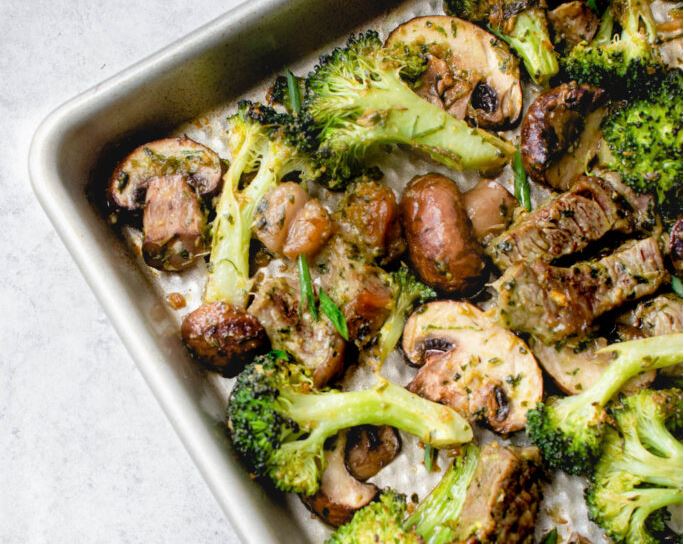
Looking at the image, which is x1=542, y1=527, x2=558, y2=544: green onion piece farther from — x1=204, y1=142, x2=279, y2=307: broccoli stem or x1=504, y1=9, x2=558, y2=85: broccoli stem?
x1=504, y1=9, x2=558, y2=85: broccoli stem

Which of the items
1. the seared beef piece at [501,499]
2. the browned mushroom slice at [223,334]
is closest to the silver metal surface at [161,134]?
the browned mushroom slice at [223,334]

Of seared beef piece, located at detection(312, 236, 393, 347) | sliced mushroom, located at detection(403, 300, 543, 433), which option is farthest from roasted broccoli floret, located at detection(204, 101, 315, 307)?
sliced mushroom, located at detection(403, 300, 543, 433)

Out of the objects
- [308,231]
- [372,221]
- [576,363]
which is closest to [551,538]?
Result: [576,363]

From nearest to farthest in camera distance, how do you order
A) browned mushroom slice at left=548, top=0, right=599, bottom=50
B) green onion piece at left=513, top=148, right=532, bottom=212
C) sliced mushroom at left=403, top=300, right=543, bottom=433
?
sliced mushroom at left=403, top=300, right=543, bottom=433, green onion piece at left=513, top=148, right=532, bottom=212, browned mushroom slice at left=548, top=0, right=599, bottom=50

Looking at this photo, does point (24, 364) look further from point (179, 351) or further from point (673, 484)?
point (673, 484)

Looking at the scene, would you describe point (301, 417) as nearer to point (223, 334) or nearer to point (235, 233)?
point (223, 334)

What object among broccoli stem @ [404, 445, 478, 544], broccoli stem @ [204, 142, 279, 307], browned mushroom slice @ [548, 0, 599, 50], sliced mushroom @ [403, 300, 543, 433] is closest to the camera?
broccoli stem @ [404, 445, 478, 544]
